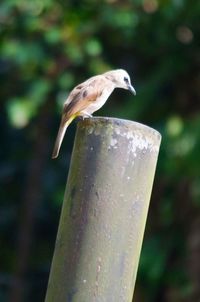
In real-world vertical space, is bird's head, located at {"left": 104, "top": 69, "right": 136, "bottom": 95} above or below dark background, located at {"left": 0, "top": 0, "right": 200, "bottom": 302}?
above

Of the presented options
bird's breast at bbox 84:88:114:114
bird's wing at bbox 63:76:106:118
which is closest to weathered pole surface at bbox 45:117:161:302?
bird's wing at bbox 63:76:106:118

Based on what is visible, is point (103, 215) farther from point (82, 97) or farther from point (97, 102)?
point (97, 102)

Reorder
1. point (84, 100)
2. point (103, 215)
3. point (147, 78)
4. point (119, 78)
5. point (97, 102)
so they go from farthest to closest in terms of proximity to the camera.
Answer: point (147, 78)
point (119, 78)
point (97, 102)
point (84, 100)
point (103, 215)

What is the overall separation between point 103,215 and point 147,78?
6566 mm

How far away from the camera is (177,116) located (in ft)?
32.7

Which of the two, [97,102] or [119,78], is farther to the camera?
[119,78]

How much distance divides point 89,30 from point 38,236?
458cm

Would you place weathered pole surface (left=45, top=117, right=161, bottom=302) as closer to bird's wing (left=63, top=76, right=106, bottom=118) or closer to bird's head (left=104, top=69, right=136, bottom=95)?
bird's wing (left=63, top=76, right=106, bottom=118)

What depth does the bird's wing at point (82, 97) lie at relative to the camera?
507 cm

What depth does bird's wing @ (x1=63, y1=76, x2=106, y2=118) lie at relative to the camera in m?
5.07

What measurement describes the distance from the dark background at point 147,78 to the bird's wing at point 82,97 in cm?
365

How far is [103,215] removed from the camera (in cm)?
391

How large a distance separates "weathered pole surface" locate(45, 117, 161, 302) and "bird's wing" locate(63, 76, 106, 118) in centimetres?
108

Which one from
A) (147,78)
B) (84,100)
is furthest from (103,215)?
(147,78)
